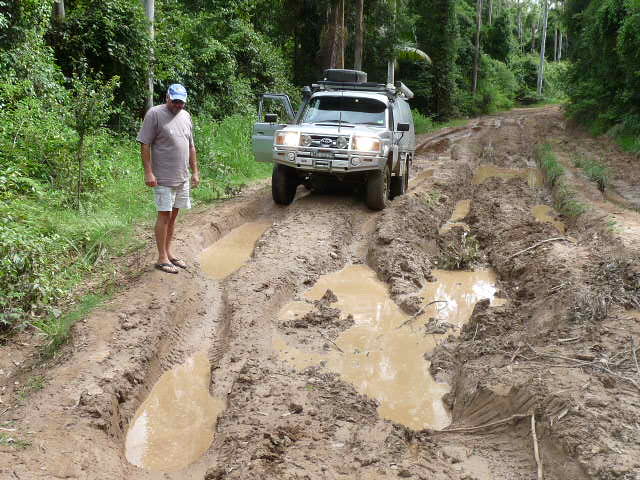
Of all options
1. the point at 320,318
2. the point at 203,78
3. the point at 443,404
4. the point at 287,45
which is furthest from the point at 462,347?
the point at 287,45

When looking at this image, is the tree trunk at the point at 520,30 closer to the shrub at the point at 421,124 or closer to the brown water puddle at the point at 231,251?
the shrub at the point at 421,124

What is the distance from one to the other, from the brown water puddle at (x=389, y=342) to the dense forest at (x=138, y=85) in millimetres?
2552

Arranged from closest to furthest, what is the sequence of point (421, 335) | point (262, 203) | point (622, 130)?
point (421, 335) → point (262, 203) → point (622, 130)

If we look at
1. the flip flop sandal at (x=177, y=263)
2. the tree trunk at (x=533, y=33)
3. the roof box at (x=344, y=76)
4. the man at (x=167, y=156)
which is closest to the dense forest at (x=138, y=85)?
the flip flop sandal at (x=177, y=263)

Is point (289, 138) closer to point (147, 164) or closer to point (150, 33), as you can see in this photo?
point (147, 164)

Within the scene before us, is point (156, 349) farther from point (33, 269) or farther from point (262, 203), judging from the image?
point (262, 203)

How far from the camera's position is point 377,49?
25.4 metres

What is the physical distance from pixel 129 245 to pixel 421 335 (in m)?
3.90

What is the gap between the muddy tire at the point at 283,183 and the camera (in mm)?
10531

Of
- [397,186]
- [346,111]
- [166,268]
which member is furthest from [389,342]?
[397,186]

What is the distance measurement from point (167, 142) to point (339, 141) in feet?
12.5

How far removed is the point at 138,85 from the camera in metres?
13.6

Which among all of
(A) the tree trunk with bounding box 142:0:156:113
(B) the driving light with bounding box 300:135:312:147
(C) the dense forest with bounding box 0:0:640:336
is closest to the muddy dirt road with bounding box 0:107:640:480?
(C) the dense forest with bounding box 0:0:640:336

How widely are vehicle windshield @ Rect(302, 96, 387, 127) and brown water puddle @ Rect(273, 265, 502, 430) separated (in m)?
3.42
